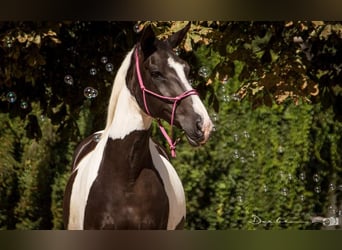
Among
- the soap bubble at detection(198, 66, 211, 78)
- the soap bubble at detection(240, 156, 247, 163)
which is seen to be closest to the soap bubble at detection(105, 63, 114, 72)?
the soap bubble at detection(198, 66, 211, 78)

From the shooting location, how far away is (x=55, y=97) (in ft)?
12.0

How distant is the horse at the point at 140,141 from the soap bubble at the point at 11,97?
77 cm

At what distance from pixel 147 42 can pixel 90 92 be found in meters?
0.62

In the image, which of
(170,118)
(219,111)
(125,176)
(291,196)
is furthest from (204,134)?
(291,196)

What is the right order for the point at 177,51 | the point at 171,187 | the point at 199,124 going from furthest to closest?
the point at 177,51, the point at 171,187, the point at 199,124

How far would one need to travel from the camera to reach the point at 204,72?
3.56 meters

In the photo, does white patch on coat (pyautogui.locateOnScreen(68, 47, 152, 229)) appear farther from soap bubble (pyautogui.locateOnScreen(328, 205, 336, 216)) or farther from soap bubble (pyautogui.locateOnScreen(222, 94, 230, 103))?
A: soap bubble (pyautogui.locateOnScreen(328, 205, 336, 216))

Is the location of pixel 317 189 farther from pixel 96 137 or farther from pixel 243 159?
pixel 96 137

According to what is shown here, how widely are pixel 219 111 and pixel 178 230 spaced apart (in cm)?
→ 77

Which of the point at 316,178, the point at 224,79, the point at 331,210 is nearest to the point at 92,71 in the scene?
the point at 224,79

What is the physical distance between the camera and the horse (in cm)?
298

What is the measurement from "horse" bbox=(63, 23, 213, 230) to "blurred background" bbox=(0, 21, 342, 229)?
454 millimetres

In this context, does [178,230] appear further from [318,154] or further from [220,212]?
[318,154]
